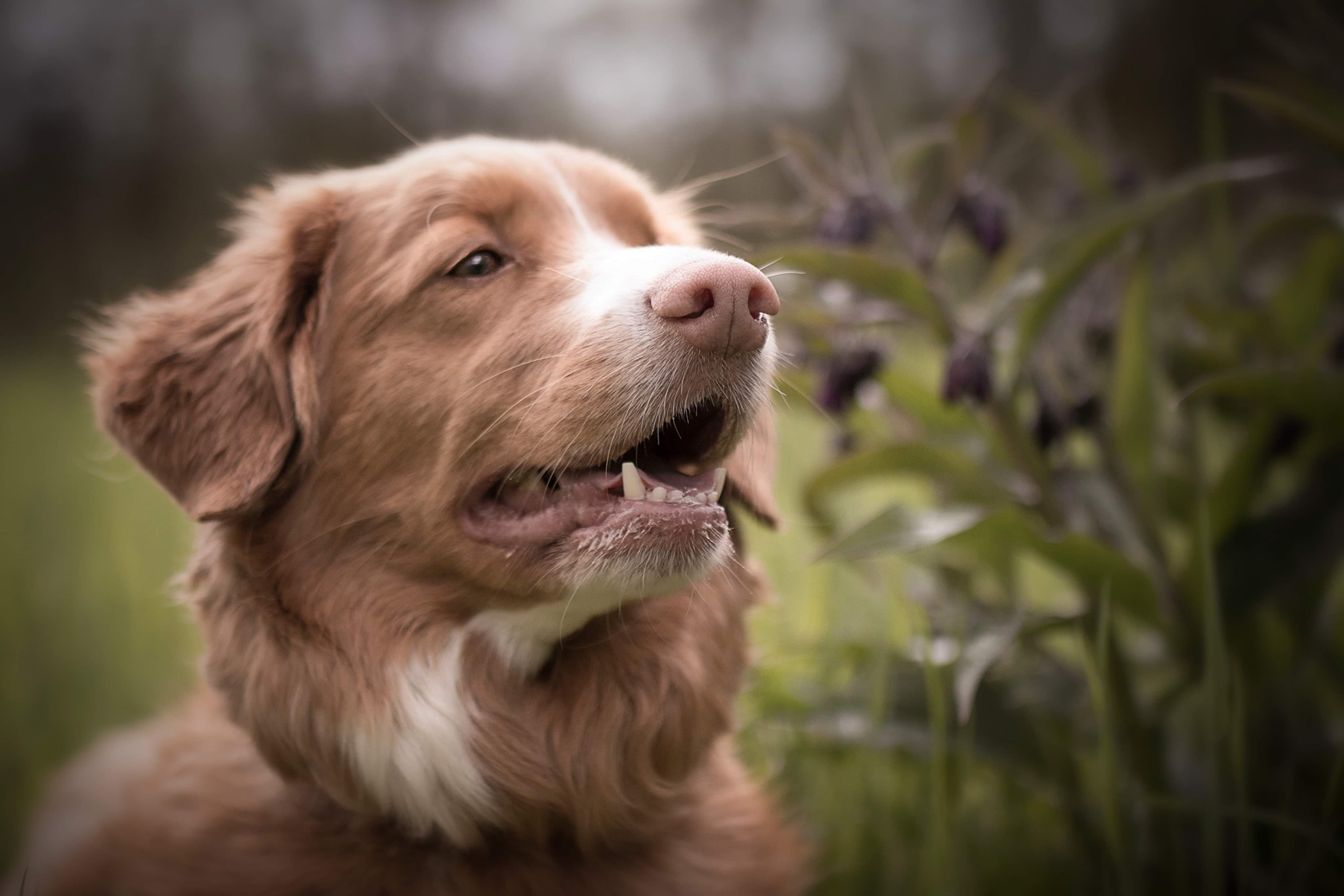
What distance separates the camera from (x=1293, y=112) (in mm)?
1961

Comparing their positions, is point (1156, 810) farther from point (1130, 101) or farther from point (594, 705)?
point (1130, 101)

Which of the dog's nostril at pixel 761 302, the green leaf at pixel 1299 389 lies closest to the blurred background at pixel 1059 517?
the green leaf at pixel 1299 389

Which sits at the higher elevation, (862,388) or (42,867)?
(862,388)

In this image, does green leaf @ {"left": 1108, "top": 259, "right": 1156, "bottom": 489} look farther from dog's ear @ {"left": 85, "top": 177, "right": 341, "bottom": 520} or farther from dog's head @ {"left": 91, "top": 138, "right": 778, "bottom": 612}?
dog's ear @ {"left": 85, "top": 177, "right": 341, "bottom": 520}

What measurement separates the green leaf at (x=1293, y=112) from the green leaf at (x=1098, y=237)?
102 mm

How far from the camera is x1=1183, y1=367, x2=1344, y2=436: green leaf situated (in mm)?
1868

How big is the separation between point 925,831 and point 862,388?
1209mm

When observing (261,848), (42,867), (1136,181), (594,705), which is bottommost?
(42,867)

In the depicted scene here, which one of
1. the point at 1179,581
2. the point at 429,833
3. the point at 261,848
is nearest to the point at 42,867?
the point at 261,848

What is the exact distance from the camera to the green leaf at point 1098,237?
1.87m

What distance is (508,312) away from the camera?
1938 millimetres

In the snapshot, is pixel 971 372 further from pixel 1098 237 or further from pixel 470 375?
pixel 470 375

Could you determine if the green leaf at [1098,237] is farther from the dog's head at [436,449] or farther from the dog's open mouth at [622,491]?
the dog's open mouth at [622,491]

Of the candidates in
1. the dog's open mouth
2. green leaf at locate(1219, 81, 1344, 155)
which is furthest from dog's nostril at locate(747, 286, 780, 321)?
green leaf at locate(1219, 81, 1344, 155)
